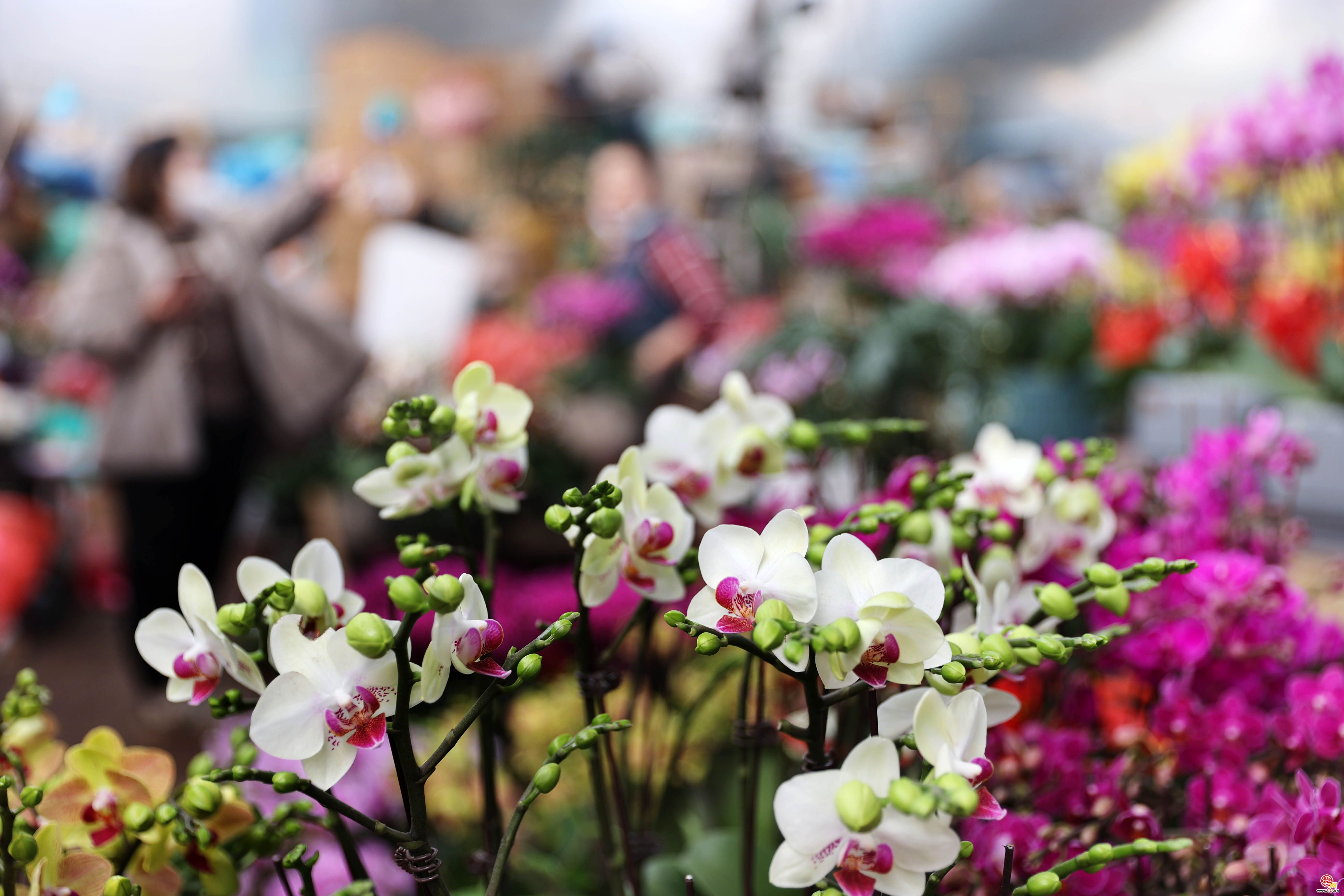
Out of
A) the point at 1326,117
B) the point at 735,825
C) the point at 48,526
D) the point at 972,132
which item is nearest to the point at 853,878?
the point at 735,825

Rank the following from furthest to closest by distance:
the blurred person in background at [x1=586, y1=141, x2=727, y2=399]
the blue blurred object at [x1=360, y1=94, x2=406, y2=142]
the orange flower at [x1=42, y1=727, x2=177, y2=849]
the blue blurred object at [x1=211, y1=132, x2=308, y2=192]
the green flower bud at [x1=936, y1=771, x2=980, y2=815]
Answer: the blue blurred object at [x1=211, y1=132, x2=308, y2=192] → the blue blurred object at [x1=360, y1=94, x2=406, y2=142] → the blurred person in background at [x1=586, y1=141, x2=727, y2=399] → the orange flower at [x1=42, y1=727, x2=177, y2=849] → the green flower bud at [x1=936, y1=771, x2=980, y2=815]

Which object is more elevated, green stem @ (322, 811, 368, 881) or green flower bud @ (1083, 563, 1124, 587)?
green flower bud @ (1083, 563, 1124, 587)

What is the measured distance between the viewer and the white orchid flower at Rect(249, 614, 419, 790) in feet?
0.84

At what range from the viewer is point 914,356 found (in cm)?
134

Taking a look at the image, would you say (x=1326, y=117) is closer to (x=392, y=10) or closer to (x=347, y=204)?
(x=347, y=204)

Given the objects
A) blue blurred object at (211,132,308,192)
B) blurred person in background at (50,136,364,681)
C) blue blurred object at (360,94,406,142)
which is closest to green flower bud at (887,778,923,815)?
blurred person in background at (50,136,364,681)

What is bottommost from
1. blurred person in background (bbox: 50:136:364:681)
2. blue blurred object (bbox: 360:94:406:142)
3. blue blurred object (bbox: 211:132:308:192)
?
blurred person in background (bbox: 50:136:364:681)

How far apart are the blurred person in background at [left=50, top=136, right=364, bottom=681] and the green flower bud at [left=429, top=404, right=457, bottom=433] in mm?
1391

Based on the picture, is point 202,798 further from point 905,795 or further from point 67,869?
point 905,795

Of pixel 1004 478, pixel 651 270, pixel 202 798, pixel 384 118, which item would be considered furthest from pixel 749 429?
pixel 384 118

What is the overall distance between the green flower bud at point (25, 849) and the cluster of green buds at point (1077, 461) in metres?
0.36

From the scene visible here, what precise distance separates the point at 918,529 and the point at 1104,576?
65 millimetres

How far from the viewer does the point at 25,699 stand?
0.34 metres

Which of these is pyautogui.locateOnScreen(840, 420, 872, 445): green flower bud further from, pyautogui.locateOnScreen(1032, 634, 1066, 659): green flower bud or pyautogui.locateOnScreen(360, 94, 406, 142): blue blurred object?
pyautogui.locateOnScreen(360, 94, 406, 142): blue blurred object
